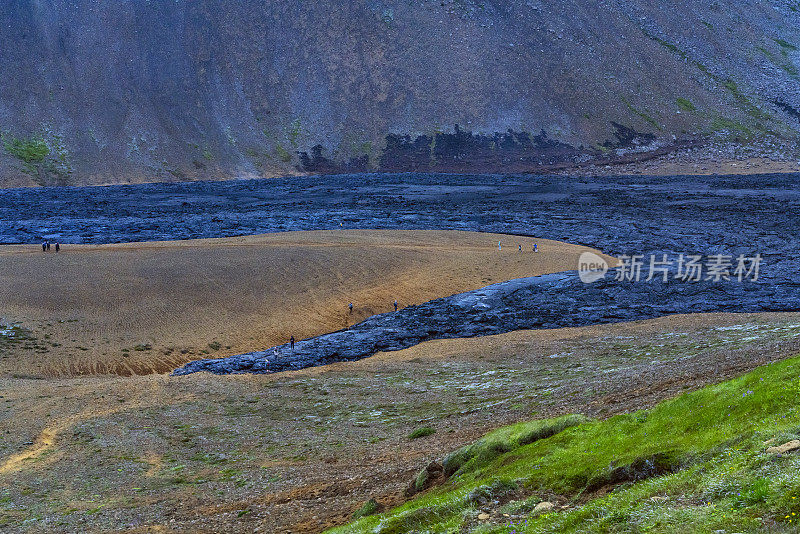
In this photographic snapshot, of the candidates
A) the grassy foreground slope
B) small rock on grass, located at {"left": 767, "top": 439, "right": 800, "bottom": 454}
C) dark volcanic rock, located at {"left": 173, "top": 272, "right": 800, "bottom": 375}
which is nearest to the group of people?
dark volcanic rock, located at {"left": 173, "top": 272, "right": 800, "bottom": 375}

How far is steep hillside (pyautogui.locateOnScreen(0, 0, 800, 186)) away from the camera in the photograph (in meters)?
116

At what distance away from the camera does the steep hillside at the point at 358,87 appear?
116 m

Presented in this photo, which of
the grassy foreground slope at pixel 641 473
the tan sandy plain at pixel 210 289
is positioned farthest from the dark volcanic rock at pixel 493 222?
the grassy foreground slope at pixel 641 473

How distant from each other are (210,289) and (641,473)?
39.4 m

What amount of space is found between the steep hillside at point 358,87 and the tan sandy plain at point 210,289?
192 feet

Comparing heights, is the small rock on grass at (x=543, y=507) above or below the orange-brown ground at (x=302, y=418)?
above

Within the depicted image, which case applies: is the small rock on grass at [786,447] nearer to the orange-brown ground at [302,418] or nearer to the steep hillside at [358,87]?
the orange-brown ground at [302,418]

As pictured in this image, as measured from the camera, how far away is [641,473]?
523 inches

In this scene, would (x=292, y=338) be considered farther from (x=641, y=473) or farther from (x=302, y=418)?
(x=641, y=473)

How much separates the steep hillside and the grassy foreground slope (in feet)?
336

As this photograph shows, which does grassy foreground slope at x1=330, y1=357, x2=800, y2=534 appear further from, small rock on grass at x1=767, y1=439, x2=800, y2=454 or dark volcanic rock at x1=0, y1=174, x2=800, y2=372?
dark volcanic rock at x1=0, y1=174, x2=800, y2=372

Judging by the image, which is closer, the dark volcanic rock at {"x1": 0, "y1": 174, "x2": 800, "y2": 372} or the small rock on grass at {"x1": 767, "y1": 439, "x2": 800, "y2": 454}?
the small rock on grass at {"x1": 767, "y1": 439, "x2": 800, "y2": 454}

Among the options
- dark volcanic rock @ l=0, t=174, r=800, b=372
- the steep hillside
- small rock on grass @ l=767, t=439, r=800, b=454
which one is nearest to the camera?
small rock on grass @ l=767, t=439, r=800, b=454

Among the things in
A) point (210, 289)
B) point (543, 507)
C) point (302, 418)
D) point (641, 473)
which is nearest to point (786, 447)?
point (641, 473)
